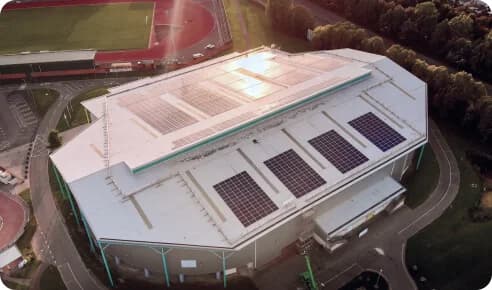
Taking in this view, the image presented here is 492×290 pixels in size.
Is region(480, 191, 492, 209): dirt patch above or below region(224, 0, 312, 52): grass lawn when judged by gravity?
below

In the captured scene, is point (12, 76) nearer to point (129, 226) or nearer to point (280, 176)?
point (129, 226)

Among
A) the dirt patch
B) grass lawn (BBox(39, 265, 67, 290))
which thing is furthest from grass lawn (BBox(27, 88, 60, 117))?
the dirt patch

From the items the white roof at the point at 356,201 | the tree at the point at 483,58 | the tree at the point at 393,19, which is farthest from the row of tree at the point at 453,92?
A: the white roof at the point at 356,201

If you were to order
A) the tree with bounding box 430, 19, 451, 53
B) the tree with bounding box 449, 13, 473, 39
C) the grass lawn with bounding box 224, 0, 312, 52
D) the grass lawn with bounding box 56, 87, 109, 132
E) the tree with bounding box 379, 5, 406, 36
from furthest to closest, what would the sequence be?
the grass lawn with bounding box 224, 0, 312, 52 → the tree with bounding box 379, 5, 406, 36 → the tree with bounding box 430, 19, 451, 53 → the tree with bounding box 449, 13, 473, 39 → the grass lawn with bounding box 56, 87, 109, 132

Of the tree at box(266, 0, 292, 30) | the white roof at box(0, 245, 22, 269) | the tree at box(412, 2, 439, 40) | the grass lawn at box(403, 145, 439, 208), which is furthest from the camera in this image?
the tree at box(266, 0, 292, 30)

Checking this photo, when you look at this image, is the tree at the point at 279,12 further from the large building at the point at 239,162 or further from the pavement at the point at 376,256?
the pavement at the point at 376,256

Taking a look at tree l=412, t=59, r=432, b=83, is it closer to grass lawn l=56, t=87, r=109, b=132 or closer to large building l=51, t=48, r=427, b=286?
large building l=51, t=48, r=427, b=286
